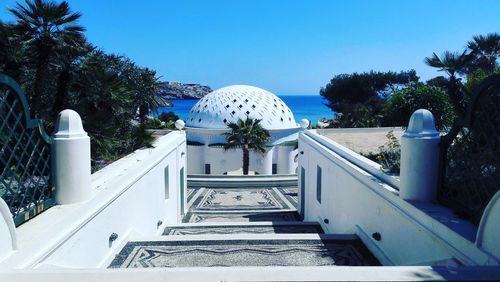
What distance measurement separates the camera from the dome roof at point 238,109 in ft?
103

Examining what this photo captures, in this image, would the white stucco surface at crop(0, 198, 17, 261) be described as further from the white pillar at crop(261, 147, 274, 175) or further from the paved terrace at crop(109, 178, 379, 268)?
the white pillar at crop(261, 147, 274, 175)

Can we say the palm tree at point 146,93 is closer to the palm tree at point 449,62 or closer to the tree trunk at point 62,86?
the tree trunk at point 62,86

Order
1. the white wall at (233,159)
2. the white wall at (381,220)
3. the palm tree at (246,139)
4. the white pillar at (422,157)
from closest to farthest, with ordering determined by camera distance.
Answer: the white wall at (381,220) → the white pillar at (422,157) → the palm tree at (246,139) → the white wall at (233,159)

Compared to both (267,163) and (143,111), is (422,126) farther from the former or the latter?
(267,163)

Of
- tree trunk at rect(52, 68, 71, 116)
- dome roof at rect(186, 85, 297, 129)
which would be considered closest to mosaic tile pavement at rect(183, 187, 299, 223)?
tree trunk at rect(52, 68, 71, 116)

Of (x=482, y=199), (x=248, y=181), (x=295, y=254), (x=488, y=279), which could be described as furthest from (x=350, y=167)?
(x=248, y=181)

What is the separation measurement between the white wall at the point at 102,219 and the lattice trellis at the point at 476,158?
4.27 meters

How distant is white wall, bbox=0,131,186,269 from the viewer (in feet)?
13.2

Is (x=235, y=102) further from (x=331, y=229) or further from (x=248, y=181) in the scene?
(x=331, y=229)

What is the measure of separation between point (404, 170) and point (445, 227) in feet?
3.81

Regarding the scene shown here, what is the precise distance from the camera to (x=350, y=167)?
783cm

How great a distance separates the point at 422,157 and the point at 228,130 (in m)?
24.9

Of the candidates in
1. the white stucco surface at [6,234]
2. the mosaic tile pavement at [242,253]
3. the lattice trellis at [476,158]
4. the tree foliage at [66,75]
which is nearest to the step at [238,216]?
A: the tree foliage at [66,75]

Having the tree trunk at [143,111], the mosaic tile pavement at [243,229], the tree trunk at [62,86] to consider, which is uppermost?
the tree trunk at [62,86]
